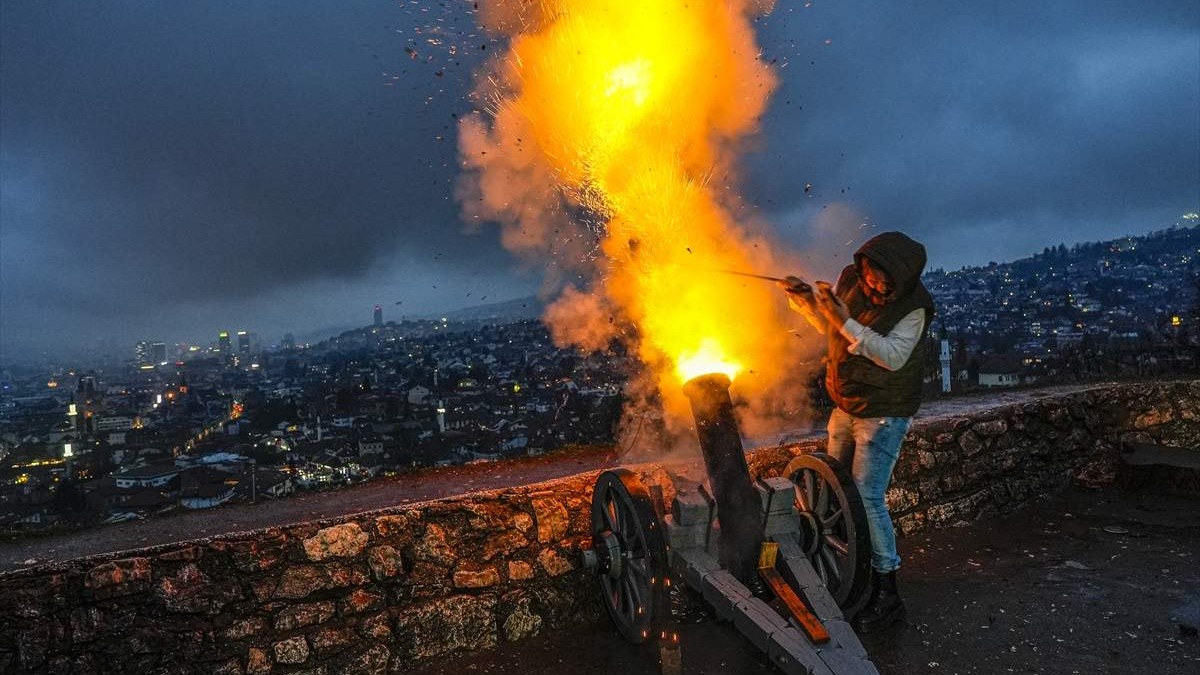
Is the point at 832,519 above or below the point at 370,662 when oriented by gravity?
above

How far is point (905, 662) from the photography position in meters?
4.14

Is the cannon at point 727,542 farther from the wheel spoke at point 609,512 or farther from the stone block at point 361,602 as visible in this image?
the stone block at point 361,602

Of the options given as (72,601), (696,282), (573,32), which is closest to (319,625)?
(72,601)

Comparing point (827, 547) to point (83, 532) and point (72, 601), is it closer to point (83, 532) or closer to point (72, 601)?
point (72, 601)

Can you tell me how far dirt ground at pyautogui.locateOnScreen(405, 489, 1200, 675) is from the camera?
4.13 meters

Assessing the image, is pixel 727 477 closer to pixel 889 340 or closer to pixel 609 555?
pixel 609 555

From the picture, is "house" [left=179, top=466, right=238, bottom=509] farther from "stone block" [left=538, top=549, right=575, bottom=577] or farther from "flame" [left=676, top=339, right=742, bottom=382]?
"flame" [left=676, top=339, right=742, bottom=382]

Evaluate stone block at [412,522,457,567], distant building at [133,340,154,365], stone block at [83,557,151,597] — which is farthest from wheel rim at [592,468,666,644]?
distant building at [133,340,154,365]

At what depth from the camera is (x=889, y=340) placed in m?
4.32

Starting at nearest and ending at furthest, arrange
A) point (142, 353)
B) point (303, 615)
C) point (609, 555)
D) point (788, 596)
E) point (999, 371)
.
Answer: point (788, 596), point (303, 615), point (609, 555), point (999, 371), point (142, 353)

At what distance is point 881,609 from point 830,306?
2.03 metres

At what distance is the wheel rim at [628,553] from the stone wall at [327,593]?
1.17 feet

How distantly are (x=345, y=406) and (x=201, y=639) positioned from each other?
41.5 metres

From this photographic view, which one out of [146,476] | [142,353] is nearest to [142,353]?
[142,353]
